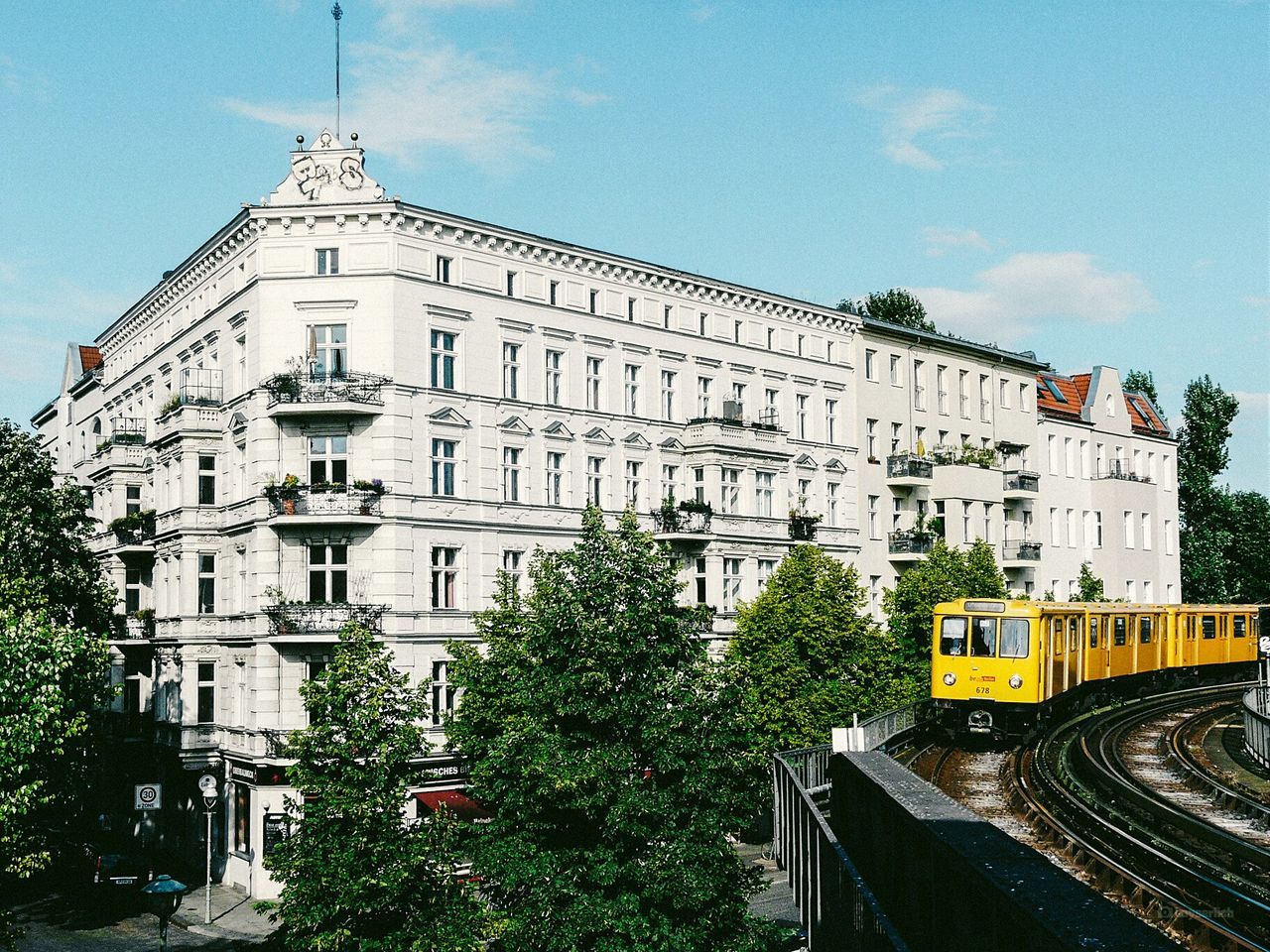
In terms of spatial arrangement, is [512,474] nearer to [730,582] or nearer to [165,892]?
[730,582]

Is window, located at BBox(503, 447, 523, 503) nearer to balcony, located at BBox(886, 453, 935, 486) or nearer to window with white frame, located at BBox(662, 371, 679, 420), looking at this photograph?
window with white frame, located at BBox(662, 371, 679, 420)

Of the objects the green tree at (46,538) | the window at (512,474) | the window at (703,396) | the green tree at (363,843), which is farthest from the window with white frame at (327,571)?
the window at (703,396)

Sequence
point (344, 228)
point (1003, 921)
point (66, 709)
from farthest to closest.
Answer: point (344, 228) < point (66, 709) < point (1003, 921)

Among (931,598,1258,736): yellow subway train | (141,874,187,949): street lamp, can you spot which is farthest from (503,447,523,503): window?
(141,874,187,949): street lamp

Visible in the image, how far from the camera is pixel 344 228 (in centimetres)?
4156

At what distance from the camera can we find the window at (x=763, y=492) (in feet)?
172

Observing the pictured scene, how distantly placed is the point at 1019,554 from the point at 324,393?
37.9m

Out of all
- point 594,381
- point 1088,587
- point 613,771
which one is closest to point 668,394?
point 594,381

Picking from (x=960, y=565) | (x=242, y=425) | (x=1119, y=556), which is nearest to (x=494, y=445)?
(x=242, y=425)

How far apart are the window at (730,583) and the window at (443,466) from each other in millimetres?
12921

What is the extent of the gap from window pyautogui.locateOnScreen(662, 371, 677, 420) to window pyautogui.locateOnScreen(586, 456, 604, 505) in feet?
13.6

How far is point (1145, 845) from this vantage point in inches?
813

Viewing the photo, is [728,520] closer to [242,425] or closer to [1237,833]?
[242,425]

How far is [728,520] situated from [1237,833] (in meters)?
29.0
